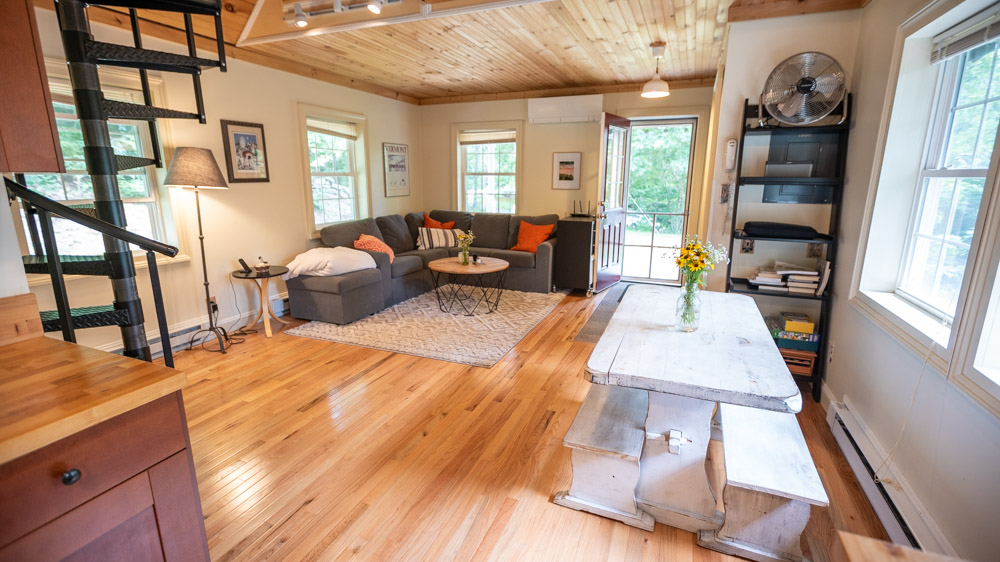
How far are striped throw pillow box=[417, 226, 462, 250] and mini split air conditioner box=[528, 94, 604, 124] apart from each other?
1.93 m

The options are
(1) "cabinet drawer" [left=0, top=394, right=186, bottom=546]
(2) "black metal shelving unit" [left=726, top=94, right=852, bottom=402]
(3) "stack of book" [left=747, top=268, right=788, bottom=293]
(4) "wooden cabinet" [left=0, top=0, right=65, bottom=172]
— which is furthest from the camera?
(3) "stack of book" [left=747, top=268, right=788, bottom=293]

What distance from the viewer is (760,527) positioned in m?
1.64

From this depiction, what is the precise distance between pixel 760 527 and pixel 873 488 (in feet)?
2.31

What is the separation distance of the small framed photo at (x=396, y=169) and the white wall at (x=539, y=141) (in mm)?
456

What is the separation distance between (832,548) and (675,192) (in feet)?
15.5

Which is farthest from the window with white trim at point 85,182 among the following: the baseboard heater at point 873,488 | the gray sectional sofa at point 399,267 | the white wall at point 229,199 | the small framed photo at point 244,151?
the baseboard heater at point 873,488

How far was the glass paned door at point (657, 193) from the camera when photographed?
221 inches

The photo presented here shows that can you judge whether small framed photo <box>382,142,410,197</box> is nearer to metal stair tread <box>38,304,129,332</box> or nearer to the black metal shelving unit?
the black metal shelving unit

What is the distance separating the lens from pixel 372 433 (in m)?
2.42

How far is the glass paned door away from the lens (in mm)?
5605

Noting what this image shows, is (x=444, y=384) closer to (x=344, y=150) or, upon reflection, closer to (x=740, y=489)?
(x=740, y=489)

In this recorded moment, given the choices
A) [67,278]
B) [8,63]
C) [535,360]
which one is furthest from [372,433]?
[67,278]

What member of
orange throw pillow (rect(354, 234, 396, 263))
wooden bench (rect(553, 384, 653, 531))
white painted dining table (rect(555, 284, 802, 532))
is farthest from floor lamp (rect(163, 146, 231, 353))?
white painted dining table (rect(555, 284, 802, 532))

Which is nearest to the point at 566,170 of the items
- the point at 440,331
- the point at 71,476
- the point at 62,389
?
the point at 440,331
